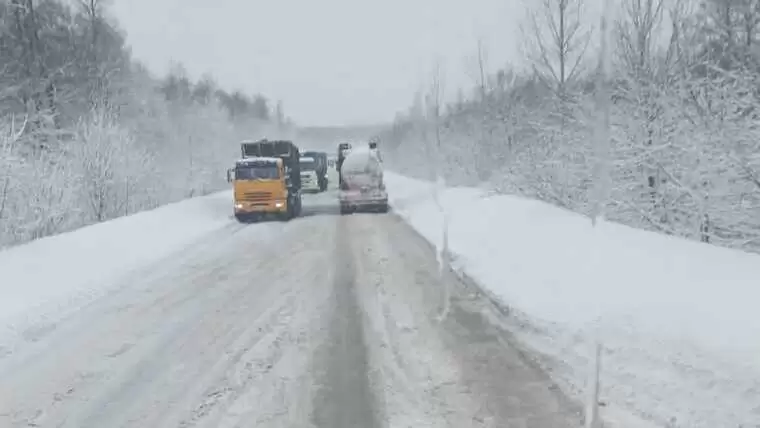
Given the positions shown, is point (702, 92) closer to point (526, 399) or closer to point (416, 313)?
point (416, 313)

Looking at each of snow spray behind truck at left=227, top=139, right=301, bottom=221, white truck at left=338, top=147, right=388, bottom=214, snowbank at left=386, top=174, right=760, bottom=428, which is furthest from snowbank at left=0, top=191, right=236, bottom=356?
white truck at left=338, top=147, right=388, bottom=214

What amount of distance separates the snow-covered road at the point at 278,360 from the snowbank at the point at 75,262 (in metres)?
0.45

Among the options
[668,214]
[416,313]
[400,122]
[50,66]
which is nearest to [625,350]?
[416,313]

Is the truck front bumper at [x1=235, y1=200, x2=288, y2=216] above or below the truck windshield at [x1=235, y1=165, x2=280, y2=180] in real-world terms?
below

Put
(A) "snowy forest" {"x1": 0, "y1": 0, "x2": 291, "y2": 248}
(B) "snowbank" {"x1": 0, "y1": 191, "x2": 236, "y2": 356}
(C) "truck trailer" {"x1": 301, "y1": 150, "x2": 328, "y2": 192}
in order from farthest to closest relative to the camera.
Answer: (C) "truck trailer" {"x1": 301, "y1": 150, "x2": 328, "y2": 192}
(A) "snowy forest" {"x1": 0, "y1": 0, "x2": 291, "y2": 248}
(B) "snowbank" {"x1": 0, "y1": 191, "x2": 236, "y2": 356}

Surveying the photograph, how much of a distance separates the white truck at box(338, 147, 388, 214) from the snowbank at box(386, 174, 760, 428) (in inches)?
523

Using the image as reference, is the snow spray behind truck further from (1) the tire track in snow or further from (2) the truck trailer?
(2) the truck trailer

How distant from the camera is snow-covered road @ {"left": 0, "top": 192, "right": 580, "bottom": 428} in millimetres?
5043

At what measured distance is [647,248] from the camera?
966cm

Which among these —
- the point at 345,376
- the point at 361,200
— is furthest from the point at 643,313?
the point at 361,200

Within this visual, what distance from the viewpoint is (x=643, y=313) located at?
6836mm

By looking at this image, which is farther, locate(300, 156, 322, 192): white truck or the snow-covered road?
locate(300, 156, 322, 192): white truck

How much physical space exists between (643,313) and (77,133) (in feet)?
69.7

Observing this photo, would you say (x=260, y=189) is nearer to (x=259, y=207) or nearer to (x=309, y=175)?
(x=259, y=207)
